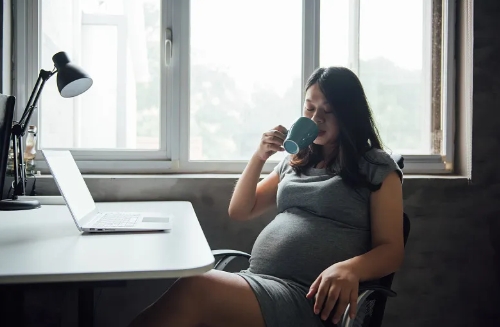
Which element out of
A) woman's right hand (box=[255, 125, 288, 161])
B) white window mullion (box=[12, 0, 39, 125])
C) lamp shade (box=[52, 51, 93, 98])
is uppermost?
white window mullion (box=[12, 0, 39, 125])

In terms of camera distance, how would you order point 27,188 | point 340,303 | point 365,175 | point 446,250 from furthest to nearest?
point 446,250
point 27,188
point 365,175
point 340,303

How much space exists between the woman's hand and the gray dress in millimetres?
89

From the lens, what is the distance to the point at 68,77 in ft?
5.22

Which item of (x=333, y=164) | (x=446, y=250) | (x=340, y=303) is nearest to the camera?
(x=340, y=303)

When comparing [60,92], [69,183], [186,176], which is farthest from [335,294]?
[60,92]

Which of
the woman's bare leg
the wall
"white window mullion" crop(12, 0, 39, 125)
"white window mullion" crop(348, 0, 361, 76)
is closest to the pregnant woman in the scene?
the woman's bare leg

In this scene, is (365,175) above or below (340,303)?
above

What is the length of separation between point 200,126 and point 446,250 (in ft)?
3.94

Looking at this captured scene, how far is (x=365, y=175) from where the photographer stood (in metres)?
1.37

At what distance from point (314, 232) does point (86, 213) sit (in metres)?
0.66

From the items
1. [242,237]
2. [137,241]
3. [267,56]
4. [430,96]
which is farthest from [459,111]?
[137,241]

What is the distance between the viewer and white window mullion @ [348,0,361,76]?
2.19 metres

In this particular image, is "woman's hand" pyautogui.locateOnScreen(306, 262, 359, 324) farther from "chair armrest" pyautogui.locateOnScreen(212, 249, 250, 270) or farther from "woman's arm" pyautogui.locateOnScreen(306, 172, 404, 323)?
"chair armrest" pyautogui.locateOnScreen(212, 249, 250, 270)

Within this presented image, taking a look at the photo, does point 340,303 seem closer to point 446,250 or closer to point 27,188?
point 446,250
